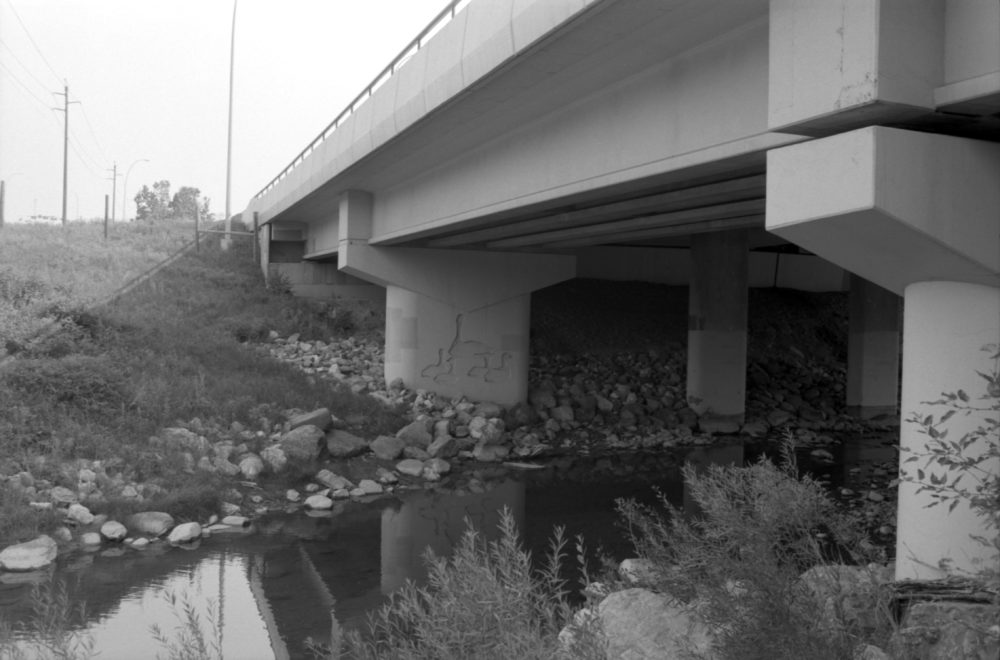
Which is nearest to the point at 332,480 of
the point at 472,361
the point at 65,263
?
the point at 472,361

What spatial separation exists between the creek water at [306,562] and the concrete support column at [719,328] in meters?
4.44

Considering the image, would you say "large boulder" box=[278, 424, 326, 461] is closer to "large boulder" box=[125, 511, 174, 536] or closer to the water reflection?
the water reflection

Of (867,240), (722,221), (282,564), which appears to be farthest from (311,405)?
(867,240)

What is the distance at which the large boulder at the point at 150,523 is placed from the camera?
438 inches

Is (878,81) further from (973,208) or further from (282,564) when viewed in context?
(282,564)

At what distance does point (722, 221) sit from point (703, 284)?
21.2ft

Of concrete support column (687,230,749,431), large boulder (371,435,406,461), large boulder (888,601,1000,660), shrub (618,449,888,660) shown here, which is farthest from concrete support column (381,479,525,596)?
concrete support column (687,230,749,431)

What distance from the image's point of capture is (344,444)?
1482cm

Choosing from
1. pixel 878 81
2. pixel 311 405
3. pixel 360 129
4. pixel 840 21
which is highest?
pixel 360 129

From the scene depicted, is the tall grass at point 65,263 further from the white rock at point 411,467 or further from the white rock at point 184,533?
the white rock at point 411,467

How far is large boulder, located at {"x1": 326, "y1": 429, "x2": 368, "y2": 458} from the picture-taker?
1466 centimetres

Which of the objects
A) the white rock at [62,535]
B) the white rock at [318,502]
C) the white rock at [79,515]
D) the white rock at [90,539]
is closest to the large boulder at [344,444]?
the white rock at [318,502]

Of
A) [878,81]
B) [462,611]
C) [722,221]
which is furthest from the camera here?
[722,221]

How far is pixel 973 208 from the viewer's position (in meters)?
5.32
